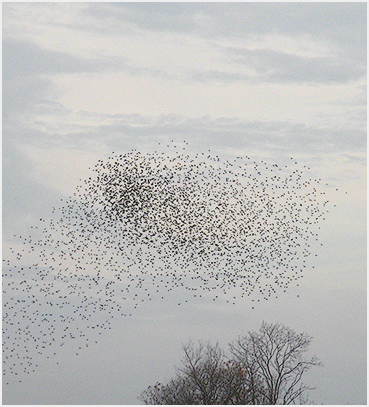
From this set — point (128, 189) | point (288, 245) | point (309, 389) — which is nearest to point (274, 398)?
point (309, 389)

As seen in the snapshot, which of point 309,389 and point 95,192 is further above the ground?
point 95,192

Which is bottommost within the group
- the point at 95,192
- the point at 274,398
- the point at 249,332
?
the point at 274,398

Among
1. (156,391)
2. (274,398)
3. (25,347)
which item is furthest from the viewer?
(156,391)

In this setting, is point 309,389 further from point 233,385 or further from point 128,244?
point 128,244

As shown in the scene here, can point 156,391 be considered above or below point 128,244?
below

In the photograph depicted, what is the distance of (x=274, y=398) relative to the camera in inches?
1681

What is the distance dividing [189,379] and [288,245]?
501 inches

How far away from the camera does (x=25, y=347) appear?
33000mm

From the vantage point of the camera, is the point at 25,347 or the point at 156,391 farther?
the point at 156,391

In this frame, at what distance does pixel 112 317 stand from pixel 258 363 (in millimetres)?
12899

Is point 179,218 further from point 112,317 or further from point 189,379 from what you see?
point 189,379

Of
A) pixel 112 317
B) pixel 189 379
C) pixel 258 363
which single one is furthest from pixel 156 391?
pixel 112 317

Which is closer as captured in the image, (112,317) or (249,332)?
(112,317)

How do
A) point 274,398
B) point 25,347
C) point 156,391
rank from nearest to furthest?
point 25,347
point 274,398
point 156,391
